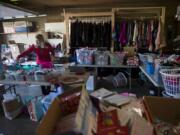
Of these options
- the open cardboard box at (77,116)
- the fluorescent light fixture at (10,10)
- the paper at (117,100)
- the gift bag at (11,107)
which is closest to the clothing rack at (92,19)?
the fluorescent light fixture at (10,10)

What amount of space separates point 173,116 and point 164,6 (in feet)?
17.5

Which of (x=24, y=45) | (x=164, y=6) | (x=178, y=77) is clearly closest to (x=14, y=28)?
(x=24, y=45)

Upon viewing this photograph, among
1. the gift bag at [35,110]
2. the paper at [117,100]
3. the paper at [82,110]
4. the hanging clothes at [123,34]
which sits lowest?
the gift bag at [35,110]

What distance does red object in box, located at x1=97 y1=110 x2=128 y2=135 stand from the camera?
3.02 feet

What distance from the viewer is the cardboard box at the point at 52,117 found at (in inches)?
33.9

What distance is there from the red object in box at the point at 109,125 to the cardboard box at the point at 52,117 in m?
0.21

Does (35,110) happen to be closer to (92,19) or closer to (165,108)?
(165,108)

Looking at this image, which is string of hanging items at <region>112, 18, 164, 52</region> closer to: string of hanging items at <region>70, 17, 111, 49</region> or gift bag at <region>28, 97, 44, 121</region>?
string of hanging items at <region>70, 17, 111, 49</region>

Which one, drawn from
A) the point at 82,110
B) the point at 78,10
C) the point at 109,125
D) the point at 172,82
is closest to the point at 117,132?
the point at 109,125

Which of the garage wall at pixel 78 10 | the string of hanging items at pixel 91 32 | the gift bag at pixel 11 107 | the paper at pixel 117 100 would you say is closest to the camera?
the paper at pixel 117 100

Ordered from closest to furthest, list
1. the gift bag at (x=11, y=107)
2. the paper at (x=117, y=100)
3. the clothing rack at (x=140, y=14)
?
the paper at (x=117, y=100) → the gift bag at (x=11, y=107) → the clothing rack at (x=140, y=14)

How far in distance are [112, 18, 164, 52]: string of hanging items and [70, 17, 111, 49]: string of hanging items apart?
0.26 m

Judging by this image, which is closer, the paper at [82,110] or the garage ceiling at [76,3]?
the paper at [82,110]

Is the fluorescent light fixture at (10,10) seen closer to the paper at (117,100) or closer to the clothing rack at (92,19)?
the clothing rack at (92,19)
